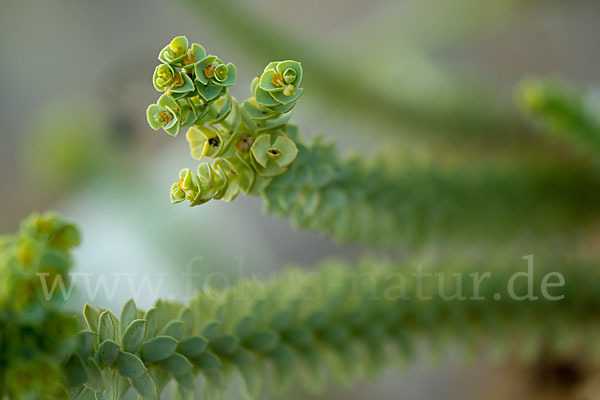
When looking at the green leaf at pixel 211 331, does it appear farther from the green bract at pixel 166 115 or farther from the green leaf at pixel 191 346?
the green bract at pixel 166 115

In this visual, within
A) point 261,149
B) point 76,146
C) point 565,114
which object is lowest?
point 261,149

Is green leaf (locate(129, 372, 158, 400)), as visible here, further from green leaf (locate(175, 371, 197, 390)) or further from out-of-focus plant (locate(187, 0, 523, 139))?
out-of-focus plant (locate(187, 0, 523, 139))

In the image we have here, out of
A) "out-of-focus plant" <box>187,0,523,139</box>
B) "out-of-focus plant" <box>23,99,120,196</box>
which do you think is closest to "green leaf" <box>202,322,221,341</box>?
"out-of-focus plant" <box>187,0,523,139</box>

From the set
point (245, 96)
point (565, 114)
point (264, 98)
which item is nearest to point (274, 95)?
point (264, 98)

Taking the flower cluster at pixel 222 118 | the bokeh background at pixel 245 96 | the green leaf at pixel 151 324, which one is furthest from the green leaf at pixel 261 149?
the bokeh background at pixel 245 96

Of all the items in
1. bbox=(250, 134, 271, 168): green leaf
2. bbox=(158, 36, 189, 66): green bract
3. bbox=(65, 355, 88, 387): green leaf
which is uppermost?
bbox=(158, 36, 189, 66): green bract

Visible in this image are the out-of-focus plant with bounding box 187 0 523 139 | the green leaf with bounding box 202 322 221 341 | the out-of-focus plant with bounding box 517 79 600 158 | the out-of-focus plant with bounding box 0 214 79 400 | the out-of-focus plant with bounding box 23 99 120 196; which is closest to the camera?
the out-of-focus plant with bounding box 0 214 79 400

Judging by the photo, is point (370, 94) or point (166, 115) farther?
point (370, 94)

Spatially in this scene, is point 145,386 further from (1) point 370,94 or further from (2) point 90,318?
(1) point 370,94
